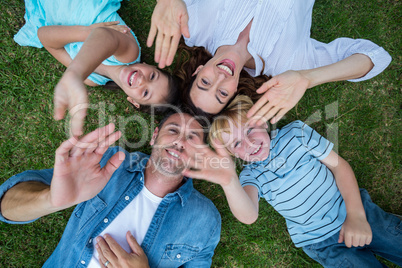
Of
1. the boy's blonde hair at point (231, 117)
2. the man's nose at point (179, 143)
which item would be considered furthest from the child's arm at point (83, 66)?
the boy's blonde hair at point (231, 117)

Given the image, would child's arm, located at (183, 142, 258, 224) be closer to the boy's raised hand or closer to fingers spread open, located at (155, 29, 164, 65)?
fingers spread open, located at (155, 29, 164, 65)

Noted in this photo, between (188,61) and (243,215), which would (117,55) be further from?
(243,215)

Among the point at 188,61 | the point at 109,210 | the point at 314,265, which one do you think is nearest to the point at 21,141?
the point at 109,210

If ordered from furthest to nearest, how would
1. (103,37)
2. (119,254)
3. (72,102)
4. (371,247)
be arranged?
(371,247)
(119,254)
(103,37)
(72,102)

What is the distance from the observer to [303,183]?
258 centimetres

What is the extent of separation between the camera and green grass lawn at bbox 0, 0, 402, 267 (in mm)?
2961

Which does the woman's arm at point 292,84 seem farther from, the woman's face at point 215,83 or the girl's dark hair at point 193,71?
the girl's dark hair at point 193,71

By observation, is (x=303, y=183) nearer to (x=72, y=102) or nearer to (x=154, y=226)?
(x=154, y=226)

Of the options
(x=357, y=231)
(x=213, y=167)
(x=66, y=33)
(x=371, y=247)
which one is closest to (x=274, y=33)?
(x=213, y=167)

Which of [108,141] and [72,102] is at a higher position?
[72,102]

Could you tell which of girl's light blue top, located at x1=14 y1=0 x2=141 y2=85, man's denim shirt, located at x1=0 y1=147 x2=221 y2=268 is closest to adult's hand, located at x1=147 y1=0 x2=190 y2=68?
girl's light blue top, located at x1=14 y1=0 x2=141 y2=85

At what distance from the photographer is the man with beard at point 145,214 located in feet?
7.25

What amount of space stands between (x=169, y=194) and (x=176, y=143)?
52 cm

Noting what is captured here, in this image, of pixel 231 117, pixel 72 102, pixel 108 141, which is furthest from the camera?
pixel 231 117
